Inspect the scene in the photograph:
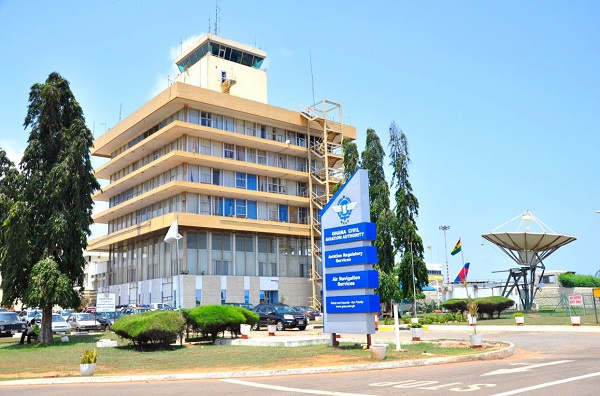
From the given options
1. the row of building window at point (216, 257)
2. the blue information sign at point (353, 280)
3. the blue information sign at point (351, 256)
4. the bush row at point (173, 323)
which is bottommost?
the bush row at point (173, 323)

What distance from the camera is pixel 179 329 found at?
74.6ft

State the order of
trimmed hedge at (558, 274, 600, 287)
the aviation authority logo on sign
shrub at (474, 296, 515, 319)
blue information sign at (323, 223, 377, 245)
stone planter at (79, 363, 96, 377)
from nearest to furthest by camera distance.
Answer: stone planter at (79, 363, 96, 377), blue information sign at (323, 223, 377, 245), the aviation authority logo on sign, shrub at (474, 296, 515, 319), trimmed hedge at (558, 274, 600, 287)

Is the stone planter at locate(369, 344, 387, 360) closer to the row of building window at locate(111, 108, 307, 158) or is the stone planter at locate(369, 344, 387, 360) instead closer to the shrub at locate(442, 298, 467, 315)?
the shrub at locate(442, 298, 467, 315)

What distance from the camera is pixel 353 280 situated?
20875 millimetres

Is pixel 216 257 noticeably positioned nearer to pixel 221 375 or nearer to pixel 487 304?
pixel 487 304

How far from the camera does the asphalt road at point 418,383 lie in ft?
37.9

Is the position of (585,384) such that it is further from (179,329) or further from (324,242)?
(179,329)

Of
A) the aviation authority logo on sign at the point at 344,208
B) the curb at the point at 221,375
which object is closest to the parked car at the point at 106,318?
the aviation authority logo on sign at the point at 344,208

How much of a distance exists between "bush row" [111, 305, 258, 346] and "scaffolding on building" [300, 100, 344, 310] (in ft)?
122

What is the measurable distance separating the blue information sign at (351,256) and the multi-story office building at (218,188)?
33.0 meters

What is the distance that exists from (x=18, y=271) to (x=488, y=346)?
899 inches

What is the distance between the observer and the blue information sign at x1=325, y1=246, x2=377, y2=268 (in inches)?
806

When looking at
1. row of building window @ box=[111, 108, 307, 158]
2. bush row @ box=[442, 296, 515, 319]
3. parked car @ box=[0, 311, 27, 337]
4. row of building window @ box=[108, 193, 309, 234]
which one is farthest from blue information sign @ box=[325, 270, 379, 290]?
row of building window @ box=[111, 108, 307, 158]

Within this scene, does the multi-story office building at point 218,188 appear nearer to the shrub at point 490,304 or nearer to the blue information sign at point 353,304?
the shrub at point 490,304
